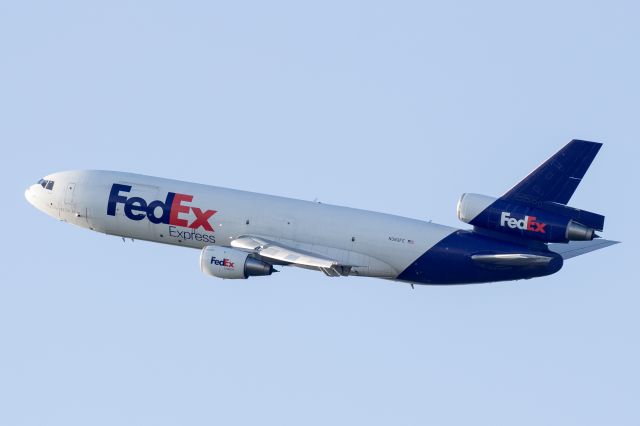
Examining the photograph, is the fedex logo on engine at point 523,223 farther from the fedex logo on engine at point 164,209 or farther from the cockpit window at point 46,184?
the cockpit window at point 46,184

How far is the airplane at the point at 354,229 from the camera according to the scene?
333 feet

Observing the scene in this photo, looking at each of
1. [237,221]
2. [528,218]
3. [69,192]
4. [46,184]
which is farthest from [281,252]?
[46,184]

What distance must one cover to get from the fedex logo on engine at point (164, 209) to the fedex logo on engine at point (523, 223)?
62.6ft

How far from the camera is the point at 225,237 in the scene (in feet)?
350

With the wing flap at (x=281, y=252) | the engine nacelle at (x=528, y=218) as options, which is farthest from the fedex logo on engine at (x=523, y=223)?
the wing flap at (x=281, y=252)

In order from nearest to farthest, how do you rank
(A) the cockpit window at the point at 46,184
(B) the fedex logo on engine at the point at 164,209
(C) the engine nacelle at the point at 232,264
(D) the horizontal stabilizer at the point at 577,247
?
1. (C) the engine nacelle at the point at 232,264
2. (D) the horizontal stabilizer at the point at 577,247
3. (B) the fedex logo on engine at the point at 164,209
4. (A) the cockpit window at the point at 46,184

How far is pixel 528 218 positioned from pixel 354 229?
11.3 metres

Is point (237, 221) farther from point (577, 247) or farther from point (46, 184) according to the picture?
point (577, 247)

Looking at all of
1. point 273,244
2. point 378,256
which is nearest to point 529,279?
point 378,256

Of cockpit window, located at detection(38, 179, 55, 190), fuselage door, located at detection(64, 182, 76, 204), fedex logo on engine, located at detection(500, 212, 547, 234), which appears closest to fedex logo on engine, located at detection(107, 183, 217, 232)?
fuselage door, located at detection(64, 182, 76, 204)

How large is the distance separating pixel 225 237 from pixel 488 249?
17.2m

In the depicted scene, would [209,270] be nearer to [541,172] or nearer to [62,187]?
[62,187]

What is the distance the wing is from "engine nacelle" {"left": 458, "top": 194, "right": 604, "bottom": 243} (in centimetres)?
851

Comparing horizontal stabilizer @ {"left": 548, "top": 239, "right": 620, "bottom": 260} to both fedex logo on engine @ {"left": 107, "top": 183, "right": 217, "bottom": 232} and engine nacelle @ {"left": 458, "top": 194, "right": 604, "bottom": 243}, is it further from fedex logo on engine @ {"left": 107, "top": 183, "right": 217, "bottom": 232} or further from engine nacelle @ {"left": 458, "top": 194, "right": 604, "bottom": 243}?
fedex logo on engine @ {"left": 107, "top": 183, "right": 217, "bottom": 232}
